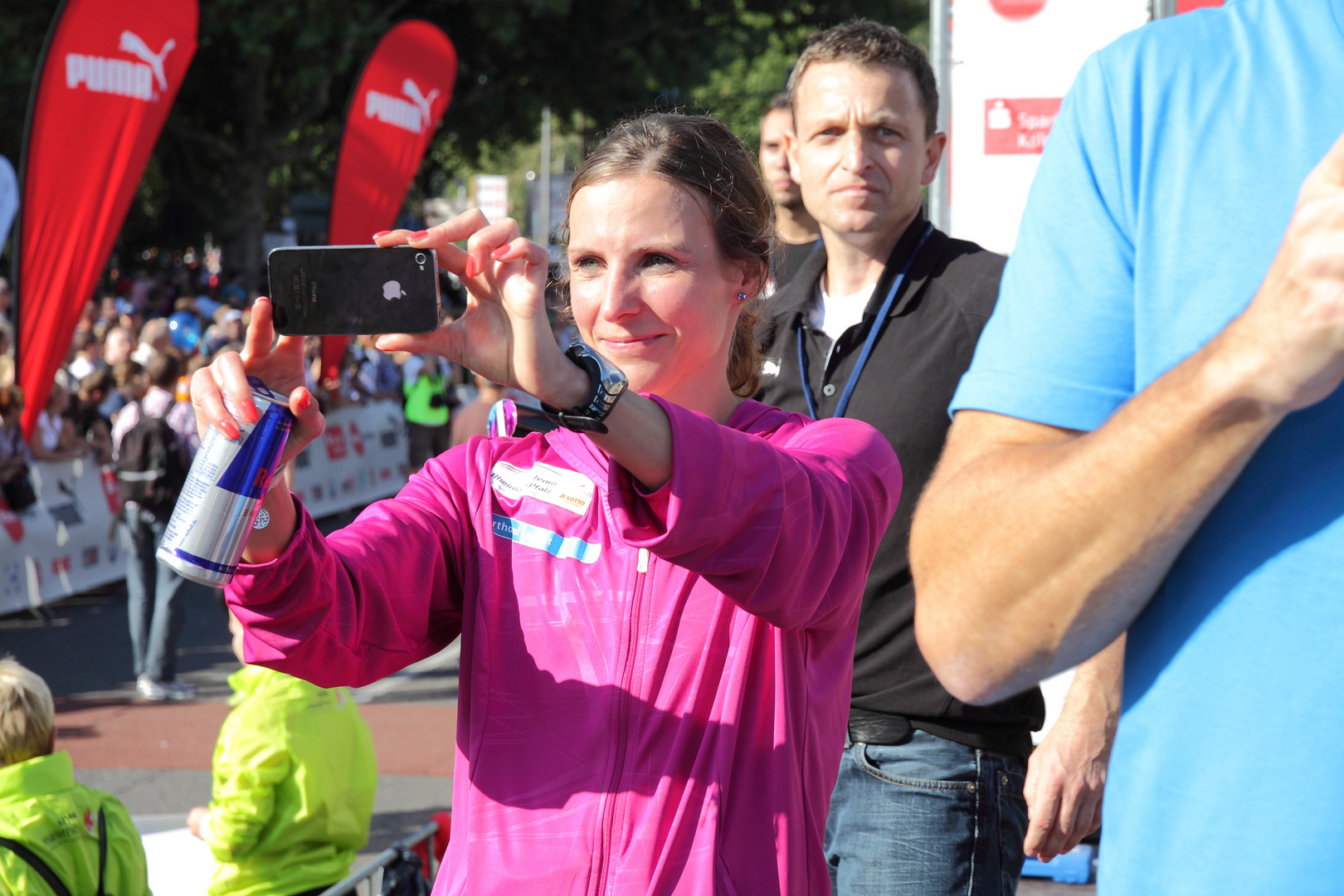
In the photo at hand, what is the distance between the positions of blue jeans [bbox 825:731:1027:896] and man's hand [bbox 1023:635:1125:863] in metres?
0.39

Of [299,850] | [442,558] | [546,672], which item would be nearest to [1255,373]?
[546,672]

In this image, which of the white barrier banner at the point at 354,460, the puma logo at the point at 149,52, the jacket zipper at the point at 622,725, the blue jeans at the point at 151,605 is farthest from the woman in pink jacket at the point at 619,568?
the white barrier banner at the point at 354,460

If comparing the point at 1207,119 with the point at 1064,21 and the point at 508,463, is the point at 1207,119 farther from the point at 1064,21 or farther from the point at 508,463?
the point at 1064,21

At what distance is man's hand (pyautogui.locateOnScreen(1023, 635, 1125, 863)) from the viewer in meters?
2.06

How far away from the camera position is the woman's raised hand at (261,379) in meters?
1.56

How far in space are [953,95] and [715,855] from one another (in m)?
3.68

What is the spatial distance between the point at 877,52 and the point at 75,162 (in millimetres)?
8157

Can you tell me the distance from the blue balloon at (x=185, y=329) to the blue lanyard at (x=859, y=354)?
55.9 feet

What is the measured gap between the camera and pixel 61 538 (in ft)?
35.1

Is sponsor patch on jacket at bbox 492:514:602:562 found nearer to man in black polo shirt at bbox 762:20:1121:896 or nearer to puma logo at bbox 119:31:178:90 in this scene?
man in black polo shirt at bbox 762:20:1121:896

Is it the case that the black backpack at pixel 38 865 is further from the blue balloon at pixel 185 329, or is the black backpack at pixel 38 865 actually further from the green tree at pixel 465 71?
the green tree at pixel 465 71

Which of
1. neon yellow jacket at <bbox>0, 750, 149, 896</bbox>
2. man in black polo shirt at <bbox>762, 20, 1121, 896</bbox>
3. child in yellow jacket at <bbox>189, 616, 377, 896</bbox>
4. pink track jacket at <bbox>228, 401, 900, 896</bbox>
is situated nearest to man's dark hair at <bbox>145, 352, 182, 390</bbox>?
child in yellow jacket at <bbox>189, 616, 377, 896</bbox>

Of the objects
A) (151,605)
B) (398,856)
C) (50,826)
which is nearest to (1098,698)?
(398,856)

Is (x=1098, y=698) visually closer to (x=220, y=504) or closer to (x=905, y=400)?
(x=905, y=400)
